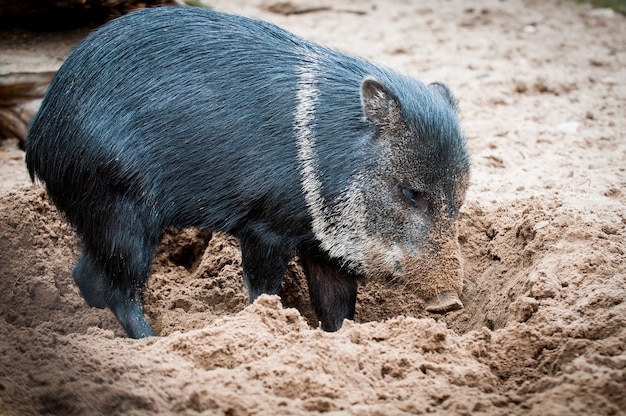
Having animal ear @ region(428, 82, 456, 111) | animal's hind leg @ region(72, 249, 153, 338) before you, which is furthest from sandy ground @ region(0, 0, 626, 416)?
animal ear @ region(428, 82, 456, 111)

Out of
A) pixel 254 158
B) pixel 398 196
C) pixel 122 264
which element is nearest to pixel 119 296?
pixel 122 264

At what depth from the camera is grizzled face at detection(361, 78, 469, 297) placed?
12.3 feet

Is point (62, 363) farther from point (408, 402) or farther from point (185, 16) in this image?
point (185, 16)

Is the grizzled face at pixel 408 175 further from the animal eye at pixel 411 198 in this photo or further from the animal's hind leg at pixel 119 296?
the animal's hind leg at pixel 119 296

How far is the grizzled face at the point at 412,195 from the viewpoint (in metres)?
3.73

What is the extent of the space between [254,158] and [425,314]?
1317 millimetres

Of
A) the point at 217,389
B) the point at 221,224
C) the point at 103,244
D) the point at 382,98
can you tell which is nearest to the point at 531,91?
the point at 382,98

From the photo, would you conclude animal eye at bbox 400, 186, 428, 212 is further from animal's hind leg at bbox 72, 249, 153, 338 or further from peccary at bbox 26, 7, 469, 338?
animal's hind leg at bbox 72, 249, 153, 338

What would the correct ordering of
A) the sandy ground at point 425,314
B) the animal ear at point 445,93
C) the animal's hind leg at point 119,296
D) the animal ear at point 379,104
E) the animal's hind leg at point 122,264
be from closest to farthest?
the sandy ground at point 425,314 < the animal ear at point 379,104 < the animal's hind leg at point 122,264 < the animal's hind leg at point 119,296 < the animal ear at point 445,93

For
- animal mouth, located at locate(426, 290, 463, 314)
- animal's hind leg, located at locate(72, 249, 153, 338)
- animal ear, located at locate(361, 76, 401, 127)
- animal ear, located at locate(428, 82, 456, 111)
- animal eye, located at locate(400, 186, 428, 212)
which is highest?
animal ear, located at locate(361, 76, 401, 127)

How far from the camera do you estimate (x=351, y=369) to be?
2938mm

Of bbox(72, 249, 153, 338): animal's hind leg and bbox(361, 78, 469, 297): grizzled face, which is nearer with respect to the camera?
bbox(361, 78, 469, 297): grizzled face

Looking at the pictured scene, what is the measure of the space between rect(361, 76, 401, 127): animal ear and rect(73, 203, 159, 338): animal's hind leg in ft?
4.22

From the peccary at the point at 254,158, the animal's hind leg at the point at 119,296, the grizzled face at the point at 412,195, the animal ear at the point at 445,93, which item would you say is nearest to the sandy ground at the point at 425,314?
the animal's hind leg at the point at 119,296
